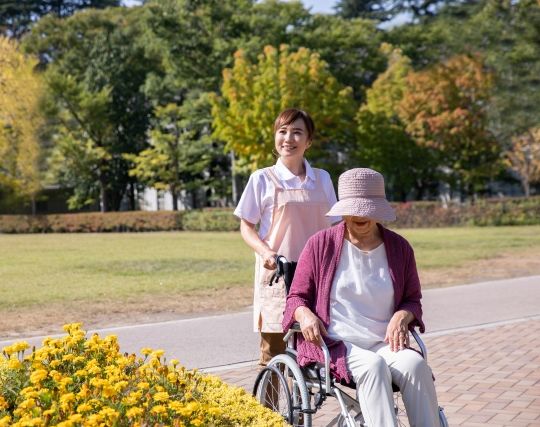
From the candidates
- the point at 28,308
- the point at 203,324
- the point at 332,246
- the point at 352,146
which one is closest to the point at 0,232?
the point at 352,146

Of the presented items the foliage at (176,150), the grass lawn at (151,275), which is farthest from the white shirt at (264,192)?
the foliage at (176,150)

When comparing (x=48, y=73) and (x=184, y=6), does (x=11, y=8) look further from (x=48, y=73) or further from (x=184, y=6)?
(x=184, y=6)

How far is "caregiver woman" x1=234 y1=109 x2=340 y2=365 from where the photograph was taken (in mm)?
4926

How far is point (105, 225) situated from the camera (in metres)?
43.9

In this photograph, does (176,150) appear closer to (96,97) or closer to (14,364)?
(96,97)

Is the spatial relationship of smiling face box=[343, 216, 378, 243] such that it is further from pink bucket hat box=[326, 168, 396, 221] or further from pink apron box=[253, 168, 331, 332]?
pink apron box=[253, 168, 331, 332]

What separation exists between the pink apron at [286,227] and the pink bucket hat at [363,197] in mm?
829

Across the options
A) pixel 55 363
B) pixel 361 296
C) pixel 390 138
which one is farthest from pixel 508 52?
pixel 55 363

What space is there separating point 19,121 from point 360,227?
1657 inches

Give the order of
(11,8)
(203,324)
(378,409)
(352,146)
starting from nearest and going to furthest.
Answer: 1. (378,409)
2. (203,324)
3. (352,146)
4. (11,8)

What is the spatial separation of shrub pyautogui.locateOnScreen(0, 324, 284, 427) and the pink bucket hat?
94 centimetres

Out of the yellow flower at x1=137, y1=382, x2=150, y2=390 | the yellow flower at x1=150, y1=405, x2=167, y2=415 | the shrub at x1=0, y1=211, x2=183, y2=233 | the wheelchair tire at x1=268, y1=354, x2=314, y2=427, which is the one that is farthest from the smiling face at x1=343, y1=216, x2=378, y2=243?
the shrub at x1=0, y1=211, x2=183, y2=233

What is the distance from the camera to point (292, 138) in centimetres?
495

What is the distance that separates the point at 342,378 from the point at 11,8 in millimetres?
63604
